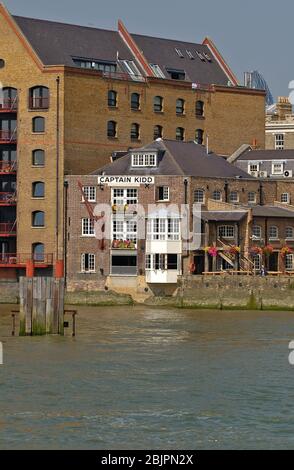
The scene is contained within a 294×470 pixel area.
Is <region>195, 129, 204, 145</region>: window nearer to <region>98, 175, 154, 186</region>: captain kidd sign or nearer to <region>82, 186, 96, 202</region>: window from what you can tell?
<region>82, 186, 96, 202</region>: window

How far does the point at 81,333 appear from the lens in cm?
7450

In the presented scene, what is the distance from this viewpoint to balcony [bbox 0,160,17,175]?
103 meters

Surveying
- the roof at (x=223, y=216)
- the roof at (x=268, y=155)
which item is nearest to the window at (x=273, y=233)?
the roof at (x=223, y=216)

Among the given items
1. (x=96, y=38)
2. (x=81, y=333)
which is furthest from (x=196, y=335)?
(x=96, y=38)

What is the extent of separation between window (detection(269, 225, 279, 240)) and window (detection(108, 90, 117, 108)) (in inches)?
563

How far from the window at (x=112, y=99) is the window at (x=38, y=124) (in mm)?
5240

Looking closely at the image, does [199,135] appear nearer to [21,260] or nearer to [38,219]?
[38,219]

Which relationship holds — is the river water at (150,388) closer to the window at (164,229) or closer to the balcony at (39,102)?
the window at (164,229)

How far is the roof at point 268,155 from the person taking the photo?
110262mm

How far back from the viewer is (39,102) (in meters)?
102

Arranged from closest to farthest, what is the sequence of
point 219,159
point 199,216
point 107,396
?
1. point 107,396
2. point 199,216
3. point 219,159

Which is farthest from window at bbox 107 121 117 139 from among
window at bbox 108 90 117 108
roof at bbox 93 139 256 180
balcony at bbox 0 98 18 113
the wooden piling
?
the wooden piling

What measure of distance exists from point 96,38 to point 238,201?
625 inches

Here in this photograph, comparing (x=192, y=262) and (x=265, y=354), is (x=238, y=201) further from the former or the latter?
(x=265, y=354)
